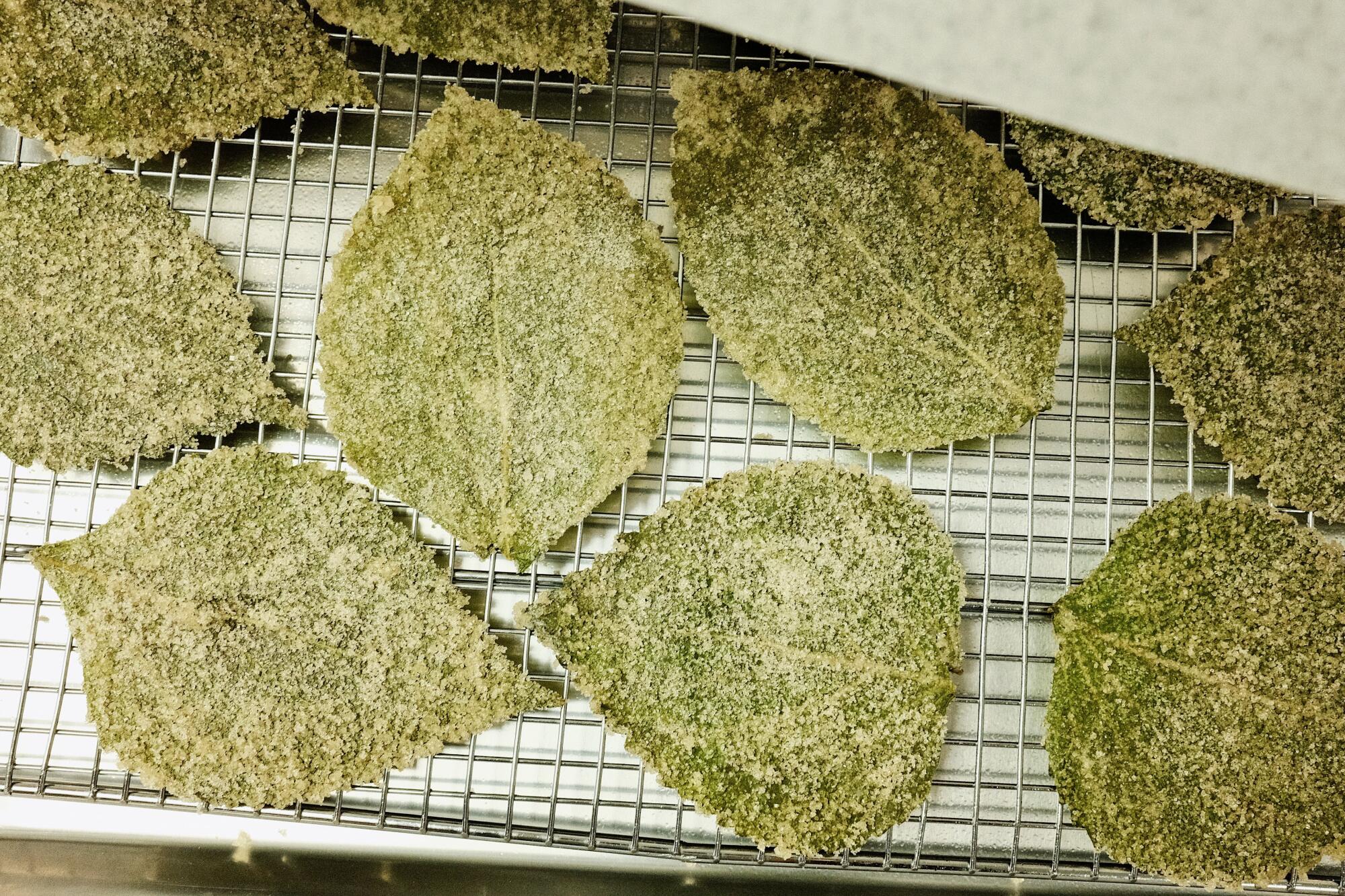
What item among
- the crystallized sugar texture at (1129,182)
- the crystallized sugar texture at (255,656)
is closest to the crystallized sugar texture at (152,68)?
the crystallized sugar texture at (255,656)

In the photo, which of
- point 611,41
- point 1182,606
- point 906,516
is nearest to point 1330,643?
point 1182,606

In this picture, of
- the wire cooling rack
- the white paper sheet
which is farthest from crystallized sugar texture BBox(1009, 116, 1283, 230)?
the white paper sheet

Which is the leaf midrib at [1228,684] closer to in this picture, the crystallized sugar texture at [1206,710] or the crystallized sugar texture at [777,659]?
the crystallized sugar texture at [1206,710]

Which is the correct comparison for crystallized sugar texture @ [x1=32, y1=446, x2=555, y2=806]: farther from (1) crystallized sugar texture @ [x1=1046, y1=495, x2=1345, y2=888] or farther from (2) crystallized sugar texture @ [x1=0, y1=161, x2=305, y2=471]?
(1) crystallized sugar texture @ [x1=1046, y1=495, x2=1345, y2=888]

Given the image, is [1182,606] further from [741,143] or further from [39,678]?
Result: [39,678]

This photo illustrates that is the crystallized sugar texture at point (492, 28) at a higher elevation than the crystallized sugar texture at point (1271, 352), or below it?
higher
